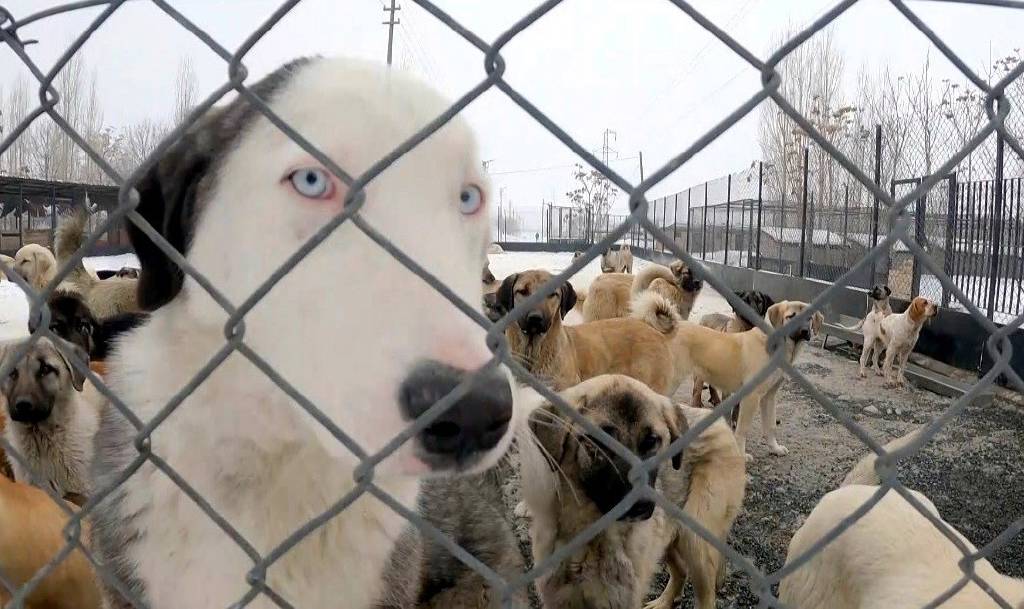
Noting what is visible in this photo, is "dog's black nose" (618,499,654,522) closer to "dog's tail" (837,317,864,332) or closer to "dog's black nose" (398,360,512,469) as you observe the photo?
"dog's black nose" (398,360,512,469)

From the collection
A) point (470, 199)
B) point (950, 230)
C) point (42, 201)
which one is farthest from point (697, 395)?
point (42, 201)

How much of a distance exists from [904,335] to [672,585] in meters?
6.47

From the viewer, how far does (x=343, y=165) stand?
1.31 metres

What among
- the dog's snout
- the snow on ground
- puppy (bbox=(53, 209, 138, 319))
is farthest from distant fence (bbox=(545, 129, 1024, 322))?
the snow on ground

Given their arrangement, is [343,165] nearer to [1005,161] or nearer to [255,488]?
[255,488]

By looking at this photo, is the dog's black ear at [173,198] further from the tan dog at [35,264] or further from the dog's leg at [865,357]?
the dog's leg at [865,357]

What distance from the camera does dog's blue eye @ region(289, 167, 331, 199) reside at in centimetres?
131

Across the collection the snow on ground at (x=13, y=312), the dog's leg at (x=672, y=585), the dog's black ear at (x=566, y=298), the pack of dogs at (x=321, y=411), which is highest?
the pack of dogs at (x=321, y=411)

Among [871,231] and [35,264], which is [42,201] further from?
[871,231]

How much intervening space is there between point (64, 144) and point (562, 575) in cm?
3537

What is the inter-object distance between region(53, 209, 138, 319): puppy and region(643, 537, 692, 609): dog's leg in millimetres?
5118

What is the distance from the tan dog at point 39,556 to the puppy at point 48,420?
5.55 ft

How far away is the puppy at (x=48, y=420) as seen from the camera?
13.6ft

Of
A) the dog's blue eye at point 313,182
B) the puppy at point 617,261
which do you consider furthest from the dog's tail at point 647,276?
the dog's blue eye at point 313,182
